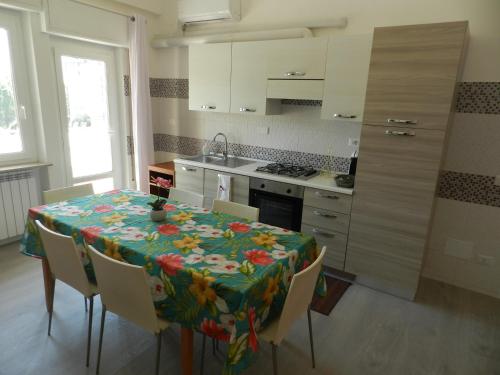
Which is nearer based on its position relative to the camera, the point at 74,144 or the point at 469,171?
the point at 469,171

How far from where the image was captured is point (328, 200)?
286 cm

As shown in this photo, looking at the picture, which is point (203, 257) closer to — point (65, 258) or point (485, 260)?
point (65, 258)

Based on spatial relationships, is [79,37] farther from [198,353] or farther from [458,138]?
[458,138]

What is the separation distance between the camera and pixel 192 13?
3.79 m

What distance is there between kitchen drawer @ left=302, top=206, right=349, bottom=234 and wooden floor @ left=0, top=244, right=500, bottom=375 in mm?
574

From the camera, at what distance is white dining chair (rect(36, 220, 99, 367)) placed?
1.79m

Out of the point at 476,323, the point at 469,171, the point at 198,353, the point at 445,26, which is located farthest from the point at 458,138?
the point at 198,353

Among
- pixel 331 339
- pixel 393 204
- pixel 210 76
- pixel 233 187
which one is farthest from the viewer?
pixel 210 76

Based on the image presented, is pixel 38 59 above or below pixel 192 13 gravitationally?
below

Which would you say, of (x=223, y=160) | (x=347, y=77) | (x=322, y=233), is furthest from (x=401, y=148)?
(x=223, y=160)

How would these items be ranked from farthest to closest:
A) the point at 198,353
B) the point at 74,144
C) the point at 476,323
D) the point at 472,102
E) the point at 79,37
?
the point at 74,144
the point at 79,37
the point at 472,102
the point at 476,323
the point at 198,353

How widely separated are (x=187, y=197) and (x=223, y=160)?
115 cm

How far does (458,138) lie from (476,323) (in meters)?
1.43

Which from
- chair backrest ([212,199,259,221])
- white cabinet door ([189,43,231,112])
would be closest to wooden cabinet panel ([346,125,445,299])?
chair backrest ([212,199,259,221])
